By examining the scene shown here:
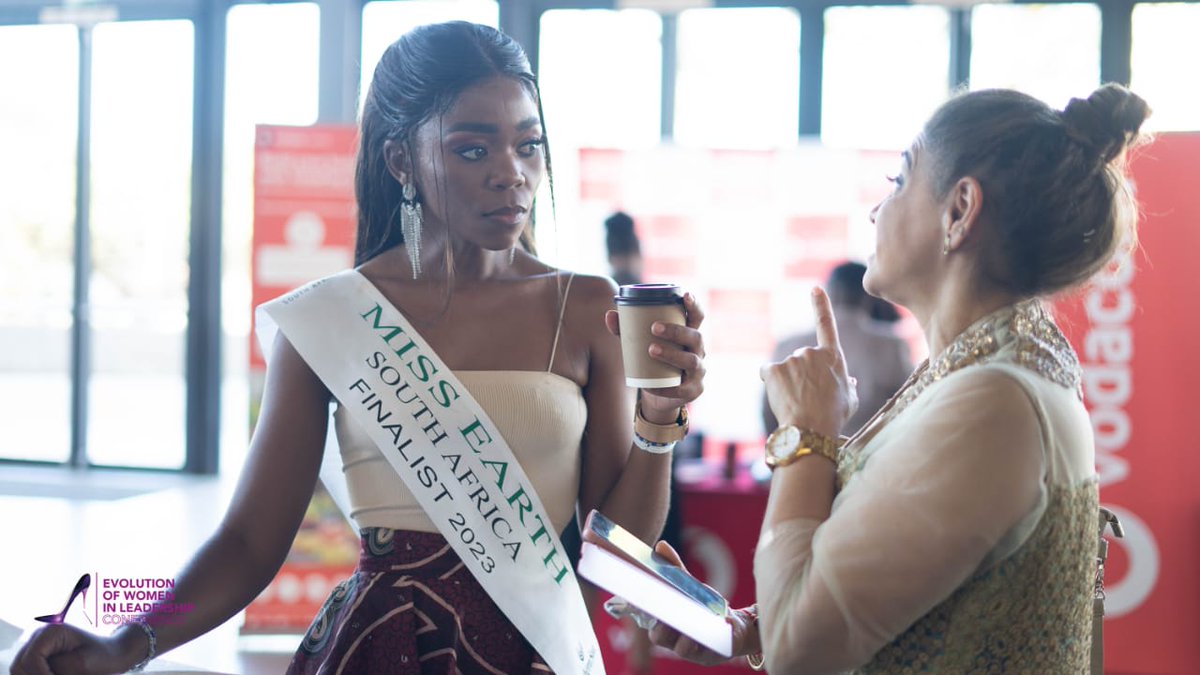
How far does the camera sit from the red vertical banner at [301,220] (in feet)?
13.7

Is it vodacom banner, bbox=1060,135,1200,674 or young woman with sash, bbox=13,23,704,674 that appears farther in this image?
vodacom banner, bbox=1060,135,1200,674

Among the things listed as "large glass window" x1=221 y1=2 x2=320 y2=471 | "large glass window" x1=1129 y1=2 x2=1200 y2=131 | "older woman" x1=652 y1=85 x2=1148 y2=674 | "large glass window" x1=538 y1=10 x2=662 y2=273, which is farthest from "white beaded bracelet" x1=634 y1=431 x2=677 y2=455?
"large glass window" x1=221 y1=2 x2=320 y2=471

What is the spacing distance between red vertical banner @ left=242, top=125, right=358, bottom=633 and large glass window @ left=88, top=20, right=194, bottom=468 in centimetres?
381

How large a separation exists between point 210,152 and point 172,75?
0.59m

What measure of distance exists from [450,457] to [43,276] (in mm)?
7441

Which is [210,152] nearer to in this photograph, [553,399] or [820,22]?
[820,22]

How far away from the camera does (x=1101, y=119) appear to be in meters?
1.06

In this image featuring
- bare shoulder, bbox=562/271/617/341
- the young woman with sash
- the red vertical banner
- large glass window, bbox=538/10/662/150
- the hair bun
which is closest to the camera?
the hair bun

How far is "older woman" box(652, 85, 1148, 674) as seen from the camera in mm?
927

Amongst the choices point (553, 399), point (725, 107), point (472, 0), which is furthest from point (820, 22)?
point (553, 399)

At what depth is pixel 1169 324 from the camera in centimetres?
389

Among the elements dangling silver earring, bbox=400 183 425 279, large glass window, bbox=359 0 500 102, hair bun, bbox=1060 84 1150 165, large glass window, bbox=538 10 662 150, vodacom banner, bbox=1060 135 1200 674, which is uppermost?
large glass window, bbox=359 0 500 102

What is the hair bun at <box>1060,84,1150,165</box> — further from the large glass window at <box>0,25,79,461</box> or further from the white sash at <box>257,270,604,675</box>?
the large glass window at <box>0,25,79,461</box>

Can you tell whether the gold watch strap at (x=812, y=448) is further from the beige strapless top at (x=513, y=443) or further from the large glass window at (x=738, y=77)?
the large glass window at (x=738, y=77)
